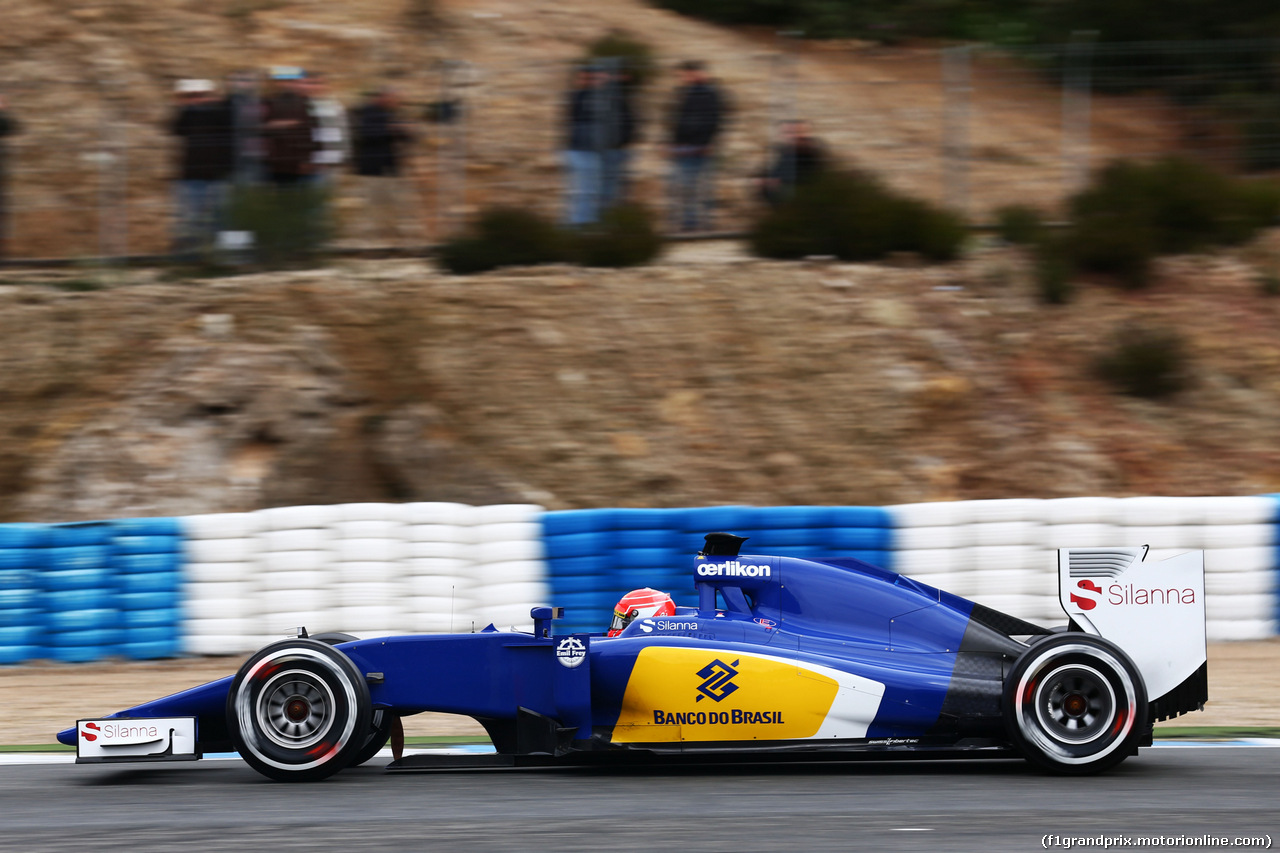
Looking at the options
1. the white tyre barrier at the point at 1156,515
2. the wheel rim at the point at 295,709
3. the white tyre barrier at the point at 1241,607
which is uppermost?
the wheel rim at the point at 295,709

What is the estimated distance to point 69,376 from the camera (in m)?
12.6

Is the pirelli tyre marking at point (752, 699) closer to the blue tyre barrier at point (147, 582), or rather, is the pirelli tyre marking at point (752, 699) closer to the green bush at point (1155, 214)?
the blue tyre barrier at point (147, 582)

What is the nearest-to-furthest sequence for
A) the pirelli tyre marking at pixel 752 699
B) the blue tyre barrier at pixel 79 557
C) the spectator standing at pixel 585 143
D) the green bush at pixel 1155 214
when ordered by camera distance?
the pirelli tyre marking at pixel 752 699, the blue tyre barrier at pixel 79 557, the spectator standing at pixel 585 143, the green bush at pixel 1155 214

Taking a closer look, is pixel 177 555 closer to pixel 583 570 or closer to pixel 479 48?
pixel 583 570

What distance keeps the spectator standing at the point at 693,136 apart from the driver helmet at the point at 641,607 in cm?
754

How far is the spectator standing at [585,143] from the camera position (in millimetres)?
12695

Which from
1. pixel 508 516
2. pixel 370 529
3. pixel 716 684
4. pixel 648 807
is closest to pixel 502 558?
pixel 508 516

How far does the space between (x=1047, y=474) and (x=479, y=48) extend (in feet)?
31.5

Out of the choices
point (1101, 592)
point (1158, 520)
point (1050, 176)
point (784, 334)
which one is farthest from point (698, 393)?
point (1101, 592)

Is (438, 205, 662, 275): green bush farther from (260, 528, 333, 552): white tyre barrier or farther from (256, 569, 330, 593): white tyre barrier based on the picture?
(256, 569, 330, 593): white tyre barrier

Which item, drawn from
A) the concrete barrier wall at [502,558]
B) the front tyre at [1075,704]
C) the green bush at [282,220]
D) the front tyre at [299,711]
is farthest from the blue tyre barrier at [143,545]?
the front tyre at [1075,704]

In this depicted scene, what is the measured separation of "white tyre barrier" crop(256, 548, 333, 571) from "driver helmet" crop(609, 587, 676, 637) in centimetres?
371

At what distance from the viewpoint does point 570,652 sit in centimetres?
571

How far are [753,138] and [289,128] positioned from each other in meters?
5.21
